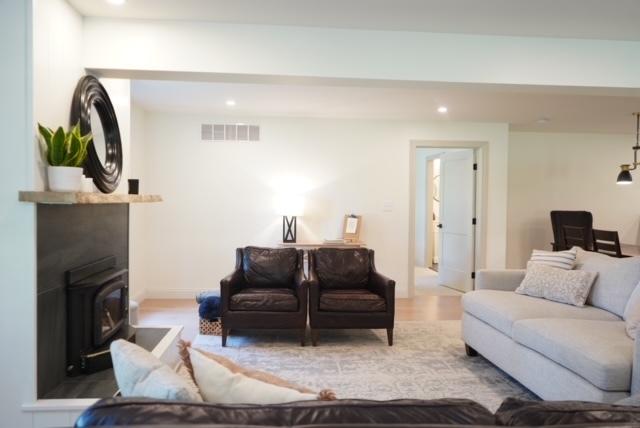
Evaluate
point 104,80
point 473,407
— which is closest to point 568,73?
point 473,407

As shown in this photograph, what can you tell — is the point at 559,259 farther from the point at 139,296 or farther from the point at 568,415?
the point at 139,296

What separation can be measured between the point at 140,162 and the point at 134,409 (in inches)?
194

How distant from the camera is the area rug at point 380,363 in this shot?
3045 millimetres

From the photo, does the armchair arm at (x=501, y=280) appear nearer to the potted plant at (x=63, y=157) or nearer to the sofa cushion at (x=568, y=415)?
the sofa cushion at (x=568, y=415)

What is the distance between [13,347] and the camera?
2.18m

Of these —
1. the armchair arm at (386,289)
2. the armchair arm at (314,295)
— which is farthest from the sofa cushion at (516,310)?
the armchair arm at (314,295)

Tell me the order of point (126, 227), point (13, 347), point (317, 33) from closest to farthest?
1. point (13, 347)
2. point (317, 33)
3. point (126, 227)

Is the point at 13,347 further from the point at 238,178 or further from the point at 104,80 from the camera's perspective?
the point at 238,178

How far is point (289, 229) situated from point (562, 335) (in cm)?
363

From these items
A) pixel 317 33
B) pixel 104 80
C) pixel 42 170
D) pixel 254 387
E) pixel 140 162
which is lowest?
pixel 254 387

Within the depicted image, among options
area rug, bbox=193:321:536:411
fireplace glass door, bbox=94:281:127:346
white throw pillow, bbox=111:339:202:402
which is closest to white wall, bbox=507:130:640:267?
area rug, bbox=193:321:536:411

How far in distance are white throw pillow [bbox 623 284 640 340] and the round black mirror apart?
→ 3351mm

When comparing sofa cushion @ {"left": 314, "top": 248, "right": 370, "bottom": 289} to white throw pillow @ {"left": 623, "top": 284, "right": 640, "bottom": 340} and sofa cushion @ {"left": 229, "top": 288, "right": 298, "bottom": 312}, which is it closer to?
sofa cushion @ {"left": 229, "top": 288, "right": 298, "bottom": 312}

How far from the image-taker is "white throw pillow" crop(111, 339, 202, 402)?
1128mm
